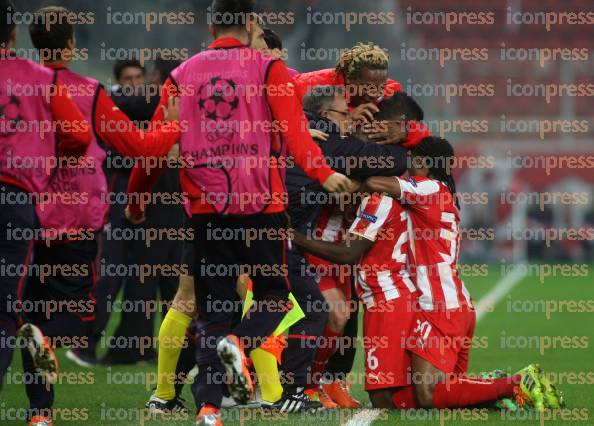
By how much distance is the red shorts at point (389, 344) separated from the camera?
6.29 m

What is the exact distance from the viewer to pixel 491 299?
1599 cm

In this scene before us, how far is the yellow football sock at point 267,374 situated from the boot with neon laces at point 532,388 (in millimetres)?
1276

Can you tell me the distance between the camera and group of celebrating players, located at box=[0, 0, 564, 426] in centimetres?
514

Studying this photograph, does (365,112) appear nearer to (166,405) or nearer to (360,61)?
(360,61)

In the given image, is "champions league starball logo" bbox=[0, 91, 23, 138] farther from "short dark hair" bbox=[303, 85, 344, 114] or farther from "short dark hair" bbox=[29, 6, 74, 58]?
"short dark hair" bbox=[303, 85, 344, 114]

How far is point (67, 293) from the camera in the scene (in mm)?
5957

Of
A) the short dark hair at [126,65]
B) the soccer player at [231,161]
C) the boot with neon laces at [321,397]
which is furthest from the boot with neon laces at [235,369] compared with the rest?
the short dark hair at [126,65]

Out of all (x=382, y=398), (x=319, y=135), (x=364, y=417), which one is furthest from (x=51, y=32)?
(x=382, y=398)

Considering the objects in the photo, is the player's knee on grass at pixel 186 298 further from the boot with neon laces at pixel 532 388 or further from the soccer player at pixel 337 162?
the boot with neon laces at pixel 532 388

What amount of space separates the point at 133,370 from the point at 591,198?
73.2 feet

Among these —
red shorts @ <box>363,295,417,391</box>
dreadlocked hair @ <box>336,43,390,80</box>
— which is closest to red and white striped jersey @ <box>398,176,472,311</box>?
red shorts @ <box>363,295,417,391</box>

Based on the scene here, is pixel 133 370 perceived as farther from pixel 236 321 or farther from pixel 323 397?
pixel 236 321

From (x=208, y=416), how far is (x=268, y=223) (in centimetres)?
87

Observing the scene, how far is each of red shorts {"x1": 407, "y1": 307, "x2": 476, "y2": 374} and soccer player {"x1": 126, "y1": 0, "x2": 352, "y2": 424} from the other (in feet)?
4.13
